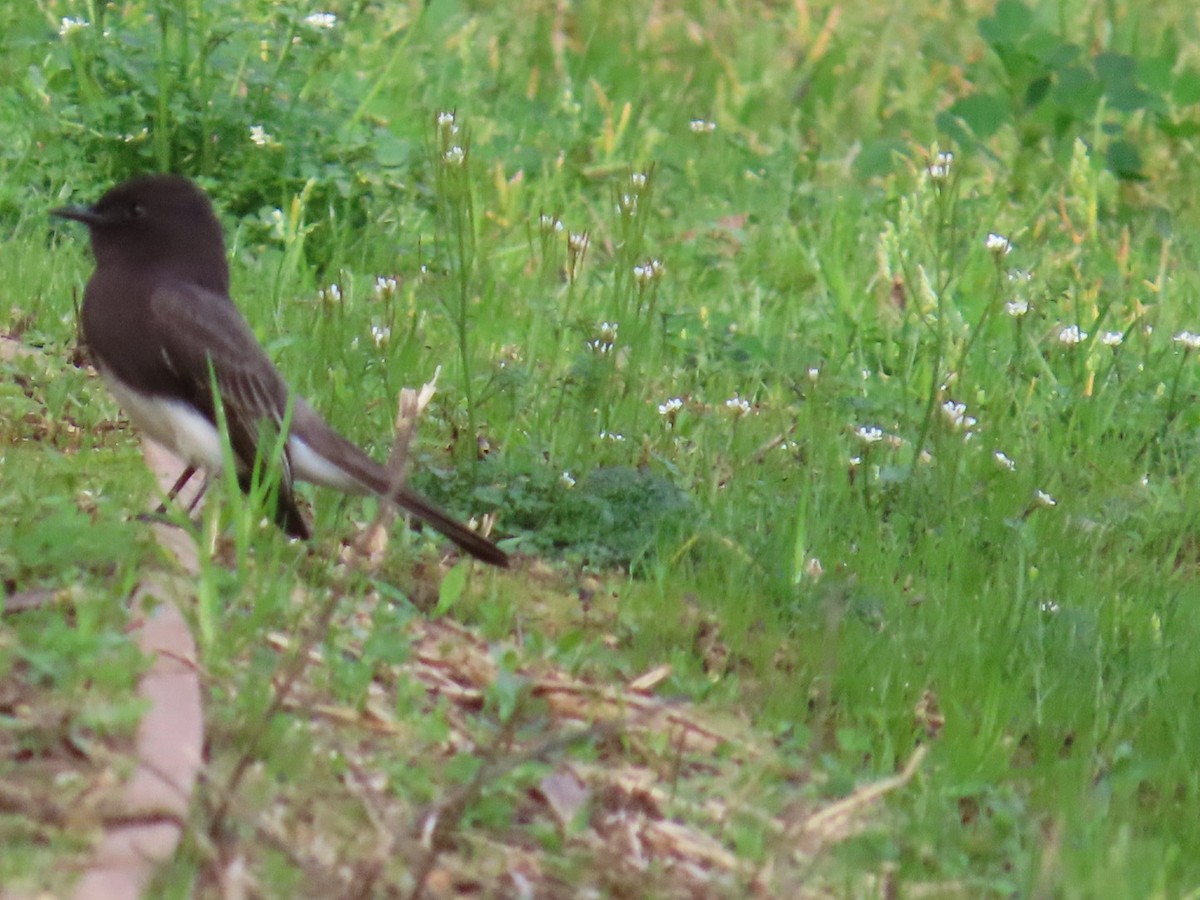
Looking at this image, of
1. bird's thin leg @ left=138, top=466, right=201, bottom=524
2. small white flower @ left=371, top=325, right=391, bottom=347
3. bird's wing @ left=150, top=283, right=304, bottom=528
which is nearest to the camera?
bird's thin leg @ left=138, top=466, right=201, bottom=524

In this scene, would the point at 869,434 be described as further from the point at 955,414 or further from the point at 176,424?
the point at 176,424

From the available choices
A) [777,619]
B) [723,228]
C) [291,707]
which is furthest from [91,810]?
[723,228]

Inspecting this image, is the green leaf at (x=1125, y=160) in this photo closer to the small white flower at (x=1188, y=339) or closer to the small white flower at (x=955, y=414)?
the small white flower at (x=1188, y=339)

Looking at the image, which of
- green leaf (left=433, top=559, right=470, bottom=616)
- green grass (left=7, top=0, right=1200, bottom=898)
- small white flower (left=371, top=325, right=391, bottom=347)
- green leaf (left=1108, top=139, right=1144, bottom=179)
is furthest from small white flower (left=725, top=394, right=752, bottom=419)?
green leaf (left=1108, top=139, right=1144, bottom=179)

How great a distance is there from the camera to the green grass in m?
4.44

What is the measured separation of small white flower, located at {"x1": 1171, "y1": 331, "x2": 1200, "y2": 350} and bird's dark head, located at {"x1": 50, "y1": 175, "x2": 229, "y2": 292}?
340cm

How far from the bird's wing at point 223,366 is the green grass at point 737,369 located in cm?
28

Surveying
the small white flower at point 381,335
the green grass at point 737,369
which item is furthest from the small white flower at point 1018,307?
the small white flower at point 381,335

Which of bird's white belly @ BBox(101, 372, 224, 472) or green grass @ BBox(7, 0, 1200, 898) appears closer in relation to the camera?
green grass @ BBox(7, 0, 1200, 898)

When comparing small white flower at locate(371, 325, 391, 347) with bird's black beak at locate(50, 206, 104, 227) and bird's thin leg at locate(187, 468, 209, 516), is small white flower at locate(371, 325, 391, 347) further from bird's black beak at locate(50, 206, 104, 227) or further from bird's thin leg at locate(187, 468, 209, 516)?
bird's black beak at locate(50, 206, 104, 227)

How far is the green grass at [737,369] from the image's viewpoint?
4441 millimetres

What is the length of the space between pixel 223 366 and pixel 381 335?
2.00 ft

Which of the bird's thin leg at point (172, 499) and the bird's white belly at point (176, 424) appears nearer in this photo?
the bird's thin leg at point (172, 499)

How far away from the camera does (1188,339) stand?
6910mm
